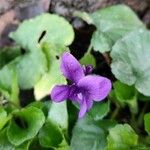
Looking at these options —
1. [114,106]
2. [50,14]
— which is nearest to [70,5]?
[50,14]

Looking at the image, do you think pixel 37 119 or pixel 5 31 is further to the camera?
pixel 5 31

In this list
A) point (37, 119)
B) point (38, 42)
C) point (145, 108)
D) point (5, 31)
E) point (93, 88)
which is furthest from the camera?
point (5, 31)

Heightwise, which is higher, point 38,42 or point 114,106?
point 38,42

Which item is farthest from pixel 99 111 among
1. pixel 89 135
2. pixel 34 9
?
pixel 34 9

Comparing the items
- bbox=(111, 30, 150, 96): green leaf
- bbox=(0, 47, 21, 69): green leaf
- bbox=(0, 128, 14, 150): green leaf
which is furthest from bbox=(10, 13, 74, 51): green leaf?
bbox=(0, 128, 14, 150): green leaf

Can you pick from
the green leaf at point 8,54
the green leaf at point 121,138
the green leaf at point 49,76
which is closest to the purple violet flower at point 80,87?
the green leaf at point 121,138

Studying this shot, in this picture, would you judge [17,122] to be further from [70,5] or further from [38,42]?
[70,5]

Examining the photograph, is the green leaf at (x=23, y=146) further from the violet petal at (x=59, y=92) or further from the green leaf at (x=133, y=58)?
the green leaf at (x=133, y=58)
